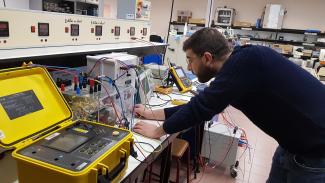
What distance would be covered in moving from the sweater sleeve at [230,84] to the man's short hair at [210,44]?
18 cm

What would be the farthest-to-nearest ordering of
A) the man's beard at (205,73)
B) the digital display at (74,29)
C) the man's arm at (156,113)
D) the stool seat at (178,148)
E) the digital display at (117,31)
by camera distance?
1. the digital display at (117,31)
2. the stool seat at (178,148)
3. the digital display at (74,29)
4. the man's arm at (156,113)
5. the man's beard at (205,73)

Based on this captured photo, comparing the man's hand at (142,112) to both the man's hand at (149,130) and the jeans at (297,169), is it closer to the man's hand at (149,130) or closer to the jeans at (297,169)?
the man's hand at (149,130)

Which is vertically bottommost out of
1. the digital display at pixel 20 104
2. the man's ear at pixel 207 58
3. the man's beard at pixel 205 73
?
the digital display at pixel 20 104

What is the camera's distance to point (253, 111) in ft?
4.01

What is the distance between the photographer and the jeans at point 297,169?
1.19 m

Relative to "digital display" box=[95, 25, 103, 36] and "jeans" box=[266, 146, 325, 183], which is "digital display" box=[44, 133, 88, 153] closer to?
"jeans" box=[266, 146, 325, 183]

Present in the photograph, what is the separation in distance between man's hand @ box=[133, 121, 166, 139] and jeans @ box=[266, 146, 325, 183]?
0.62 m

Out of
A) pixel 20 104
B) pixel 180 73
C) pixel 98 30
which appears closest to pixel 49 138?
pixel 20 104

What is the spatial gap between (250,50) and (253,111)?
11.8 inches

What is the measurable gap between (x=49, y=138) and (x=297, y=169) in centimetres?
110

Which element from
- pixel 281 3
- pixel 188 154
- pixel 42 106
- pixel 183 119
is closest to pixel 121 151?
pixel 183 119

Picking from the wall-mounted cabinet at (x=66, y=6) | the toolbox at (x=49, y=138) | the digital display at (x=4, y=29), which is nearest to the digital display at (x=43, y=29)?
the digital display at (x=4, y=29)

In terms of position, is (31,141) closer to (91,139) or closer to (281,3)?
(91,139)

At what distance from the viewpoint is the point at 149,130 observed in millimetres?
1494
